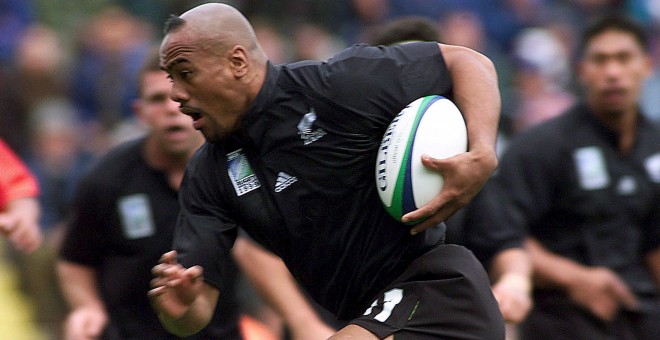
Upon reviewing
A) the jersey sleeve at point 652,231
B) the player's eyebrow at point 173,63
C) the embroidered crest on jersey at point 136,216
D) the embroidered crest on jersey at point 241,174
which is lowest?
the jersey sleeve at point 652,231

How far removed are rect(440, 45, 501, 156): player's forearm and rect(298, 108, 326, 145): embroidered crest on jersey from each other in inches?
19.7

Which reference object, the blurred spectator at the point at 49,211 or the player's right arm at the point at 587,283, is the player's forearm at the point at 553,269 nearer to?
the player's right arm at the point at 587,283

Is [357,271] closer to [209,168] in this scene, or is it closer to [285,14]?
[209,168]

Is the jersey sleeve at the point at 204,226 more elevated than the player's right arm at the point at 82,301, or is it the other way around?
the jersey sleeve at the point at 204,226

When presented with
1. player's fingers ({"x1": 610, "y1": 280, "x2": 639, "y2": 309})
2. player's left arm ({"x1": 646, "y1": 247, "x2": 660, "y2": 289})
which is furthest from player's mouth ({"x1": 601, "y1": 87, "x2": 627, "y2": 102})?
player's fingers ({"x1": 610, "y1": 280, "x2": 639, "y2": 309})

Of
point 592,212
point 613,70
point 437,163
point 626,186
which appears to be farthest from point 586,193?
point 437,163

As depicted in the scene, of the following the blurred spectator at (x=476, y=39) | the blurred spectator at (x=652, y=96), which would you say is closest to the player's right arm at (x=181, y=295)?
the blurred spectator at (x=476, y=39)

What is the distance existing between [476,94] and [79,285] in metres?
2.64

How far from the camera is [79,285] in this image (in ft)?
21.1

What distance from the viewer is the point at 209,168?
4.83 metres

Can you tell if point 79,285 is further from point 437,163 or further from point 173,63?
point 437,163

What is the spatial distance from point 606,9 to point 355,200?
837 centimetres

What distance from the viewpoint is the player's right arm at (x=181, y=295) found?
446 centimetres

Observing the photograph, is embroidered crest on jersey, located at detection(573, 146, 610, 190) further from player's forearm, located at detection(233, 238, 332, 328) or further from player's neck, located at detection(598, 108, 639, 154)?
player's forearm, located at detection(233, 238, 332, 328)
